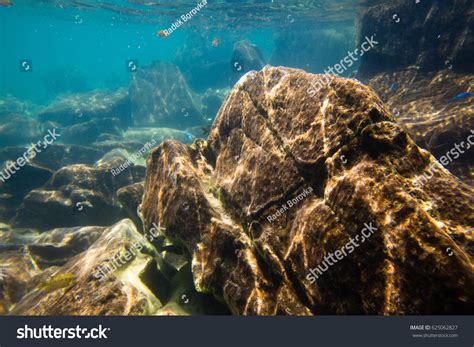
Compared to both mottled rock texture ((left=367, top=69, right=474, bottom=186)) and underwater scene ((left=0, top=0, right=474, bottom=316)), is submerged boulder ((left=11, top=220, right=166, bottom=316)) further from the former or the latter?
mottled rock texture ((left=367, top=69, right=474, bottom=186))

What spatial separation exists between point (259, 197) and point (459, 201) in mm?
2508

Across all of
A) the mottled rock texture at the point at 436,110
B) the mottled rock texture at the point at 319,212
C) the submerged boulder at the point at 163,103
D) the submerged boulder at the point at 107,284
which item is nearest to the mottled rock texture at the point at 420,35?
the mottled rock texture at the point at 436,110

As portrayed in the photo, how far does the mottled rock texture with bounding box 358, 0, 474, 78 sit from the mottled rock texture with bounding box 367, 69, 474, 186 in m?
0.51

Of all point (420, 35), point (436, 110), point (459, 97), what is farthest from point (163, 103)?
point (459, 97)

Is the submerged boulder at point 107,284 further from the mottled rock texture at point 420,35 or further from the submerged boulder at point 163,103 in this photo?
the submerged boulder at point 163,103

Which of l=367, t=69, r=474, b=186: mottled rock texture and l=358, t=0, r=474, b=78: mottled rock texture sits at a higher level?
l=358, t=0, r=474, b=78: mottled rock texture

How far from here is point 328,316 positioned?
127 inches

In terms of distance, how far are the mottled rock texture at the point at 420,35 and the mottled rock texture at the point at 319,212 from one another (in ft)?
28.1

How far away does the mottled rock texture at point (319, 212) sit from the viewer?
2.74 meters

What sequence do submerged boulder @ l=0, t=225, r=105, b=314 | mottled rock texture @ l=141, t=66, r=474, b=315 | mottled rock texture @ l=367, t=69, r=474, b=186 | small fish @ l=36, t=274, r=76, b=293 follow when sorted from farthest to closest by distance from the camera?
mottled rock texture @ l=367, t=69, r=474, b=186, submerged boulder @ l=0, t=225, r=105, b=314, small fish @ l=36, t=274, r=76, b=293, mottled rock texture @ l=141, t=66, r=474, b=315

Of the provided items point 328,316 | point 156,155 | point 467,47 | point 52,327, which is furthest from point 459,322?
point 467,47

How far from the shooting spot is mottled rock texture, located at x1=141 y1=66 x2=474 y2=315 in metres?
2.74

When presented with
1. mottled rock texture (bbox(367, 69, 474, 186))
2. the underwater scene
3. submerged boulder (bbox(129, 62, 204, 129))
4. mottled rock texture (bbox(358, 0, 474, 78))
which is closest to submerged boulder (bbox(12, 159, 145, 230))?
the underwater scene

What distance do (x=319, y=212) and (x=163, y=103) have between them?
23.0m
